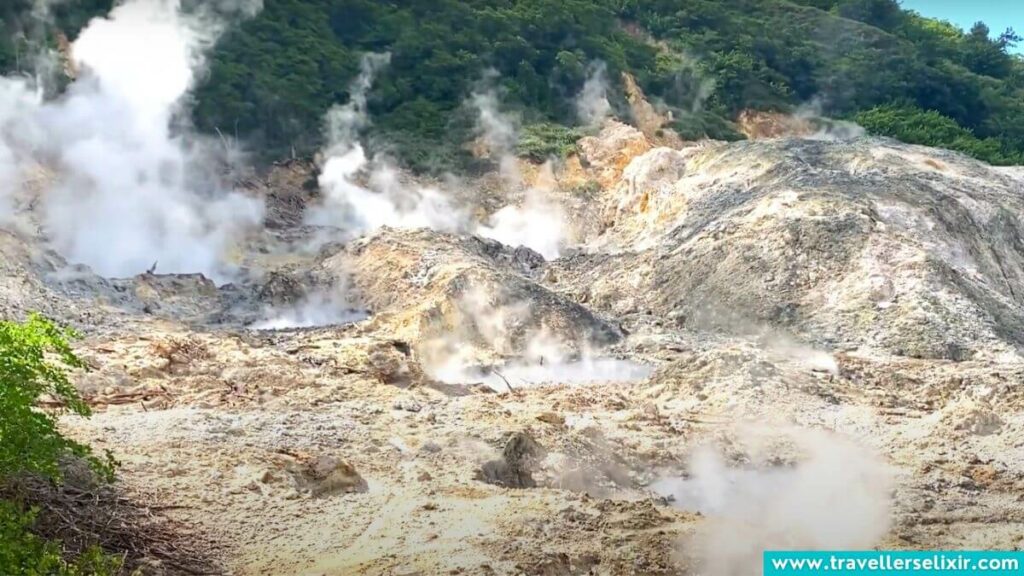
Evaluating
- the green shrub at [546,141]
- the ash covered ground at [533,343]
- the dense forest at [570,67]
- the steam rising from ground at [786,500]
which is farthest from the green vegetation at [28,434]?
the green shrub at [546,141]

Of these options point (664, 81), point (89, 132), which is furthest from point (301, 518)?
point (664, 81)

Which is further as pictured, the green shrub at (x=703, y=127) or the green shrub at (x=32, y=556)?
the green shrub at (x=703, y=127)

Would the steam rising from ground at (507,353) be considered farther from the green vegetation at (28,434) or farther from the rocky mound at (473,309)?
the green vegetation at (28,434)

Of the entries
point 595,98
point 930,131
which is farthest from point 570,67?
point 930,131

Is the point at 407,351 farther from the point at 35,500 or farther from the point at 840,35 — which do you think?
the point at 840,35

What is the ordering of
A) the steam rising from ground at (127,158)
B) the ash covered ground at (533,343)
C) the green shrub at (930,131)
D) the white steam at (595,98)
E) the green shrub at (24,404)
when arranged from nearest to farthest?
the green shrub at (24,404)
the ash covered ground at (533,343)
the steam rising from ground at (127,158)
the white steam at (595,98)
the green shrub at (930,131)
